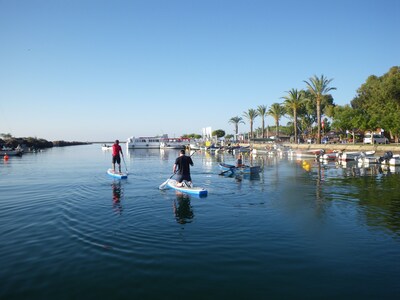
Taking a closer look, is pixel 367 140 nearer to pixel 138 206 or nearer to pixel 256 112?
pixel 256 112

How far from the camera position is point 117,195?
726 inches

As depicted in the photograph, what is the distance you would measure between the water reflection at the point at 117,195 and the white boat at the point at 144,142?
105 m

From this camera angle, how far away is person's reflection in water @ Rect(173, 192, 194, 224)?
41.5 ft

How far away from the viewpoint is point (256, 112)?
113875 millimetres

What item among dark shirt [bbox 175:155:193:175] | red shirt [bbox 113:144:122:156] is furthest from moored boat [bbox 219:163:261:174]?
dark shirt [bbox 175:155:193:175]

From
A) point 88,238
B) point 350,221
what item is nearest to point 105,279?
point 88,238

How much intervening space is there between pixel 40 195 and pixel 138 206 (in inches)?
293

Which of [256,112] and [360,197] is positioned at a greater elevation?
[256,112]

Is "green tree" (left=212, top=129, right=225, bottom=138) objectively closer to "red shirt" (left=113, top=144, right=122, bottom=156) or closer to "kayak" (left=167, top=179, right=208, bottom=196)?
"red shirt" (left=113, top=144, right=122, bottom=156)

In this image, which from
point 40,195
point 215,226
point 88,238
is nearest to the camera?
point 88,238

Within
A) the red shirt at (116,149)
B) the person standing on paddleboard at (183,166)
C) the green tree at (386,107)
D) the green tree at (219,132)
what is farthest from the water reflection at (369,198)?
the green tree at (219,132)

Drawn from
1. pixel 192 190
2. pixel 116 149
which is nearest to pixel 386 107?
pixel 116 149

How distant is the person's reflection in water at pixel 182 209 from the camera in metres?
12.6

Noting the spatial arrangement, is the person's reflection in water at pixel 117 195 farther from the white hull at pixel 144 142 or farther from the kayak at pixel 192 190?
the white hull at pixel 144 142
